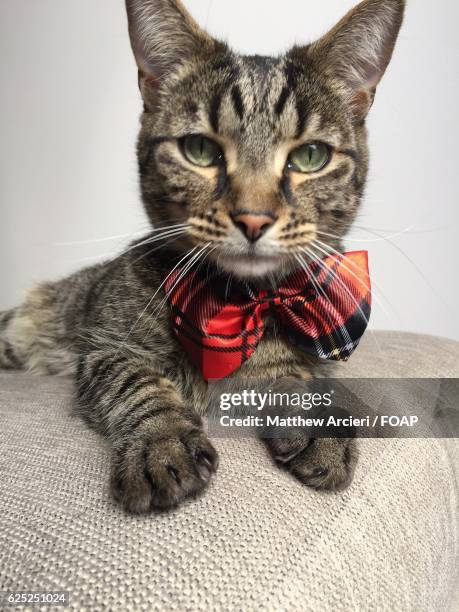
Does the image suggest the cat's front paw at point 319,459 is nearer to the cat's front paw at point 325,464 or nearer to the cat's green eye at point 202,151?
the cat's front paw at point 325,464

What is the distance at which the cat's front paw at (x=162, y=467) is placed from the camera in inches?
19.2

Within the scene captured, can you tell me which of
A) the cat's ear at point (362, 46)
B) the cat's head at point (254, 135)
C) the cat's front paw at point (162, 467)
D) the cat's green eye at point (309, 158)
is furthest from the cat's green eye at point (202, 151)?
the cat's front paw at point (162, 467)

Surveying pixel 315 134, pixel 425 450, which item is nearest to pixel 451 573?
pixel 425 450

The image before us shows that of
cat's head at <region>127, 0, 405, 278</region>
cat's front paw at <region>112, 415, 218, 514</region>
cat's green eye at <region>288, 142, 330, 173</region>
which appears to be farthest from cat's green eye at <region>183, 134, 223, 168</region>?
cat's front paw at <region>112, 415, 218, 514</region>

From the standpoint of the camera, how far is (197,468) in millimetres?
532

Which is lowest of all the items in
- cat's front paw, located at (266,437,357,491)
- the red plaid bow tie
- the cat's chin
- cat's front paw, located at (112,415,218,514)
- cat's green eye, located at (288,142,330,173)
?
cat's front paw, located at (266,437,357,491)

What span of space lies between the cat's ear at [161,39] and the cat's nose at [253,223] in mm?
342

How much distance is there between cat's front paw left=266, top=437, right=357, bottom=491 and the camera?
0.56 metres

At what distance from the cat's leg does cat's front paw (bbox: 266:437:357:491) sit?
0.09 metres

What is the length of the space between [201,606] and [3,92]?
2088mm

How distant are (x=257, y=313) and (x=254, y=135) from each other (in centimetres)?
26

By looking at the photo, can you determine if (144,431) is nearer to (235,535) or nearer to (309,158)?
(235,535)

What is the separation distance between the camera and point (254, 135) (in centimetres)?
69

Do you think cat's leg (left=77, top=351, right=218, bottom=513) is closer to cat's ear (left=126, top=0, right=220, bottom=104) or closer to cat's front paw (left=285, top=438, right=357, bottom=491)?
cat's front paw (left=285, top=438, right=357, bottom=491)
